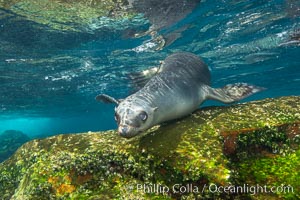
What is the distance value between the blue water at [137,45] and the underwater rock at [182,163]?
7758 millimetres

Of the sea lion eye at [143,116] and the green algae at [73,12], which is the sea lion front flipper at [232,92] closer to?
the sea lion eye at [143,116]

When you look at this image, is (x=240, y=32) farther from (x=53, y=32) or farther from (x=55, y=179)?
(x=55, y=179)

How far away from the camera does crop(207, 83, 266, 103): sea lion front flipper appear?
19.9ft

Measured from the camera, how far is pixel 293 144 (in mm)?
3900

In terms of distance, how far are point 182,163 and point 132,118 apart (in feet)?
3.31

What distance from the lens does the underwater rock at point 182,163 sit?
11.5ft

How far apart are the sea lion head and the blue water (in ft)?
25.0

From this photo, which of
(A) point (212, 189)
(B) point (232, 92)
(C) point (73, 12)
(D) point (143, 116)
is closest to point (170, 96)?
(D) point (143, 116)

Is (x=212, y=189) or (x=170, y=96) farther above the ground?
(x=170, y=96)

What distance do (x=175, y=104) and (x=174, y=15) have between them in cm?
734

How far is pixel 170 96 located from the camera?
5.21 m

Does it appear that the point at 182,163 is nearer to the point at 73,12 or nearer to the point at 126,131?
the point at 126,131

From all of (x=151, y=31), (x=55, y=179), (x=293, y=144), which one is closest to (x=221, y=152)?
(x=293, y=144)

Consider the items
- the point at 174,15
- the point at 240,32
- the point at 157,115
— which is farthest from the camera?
the point at 240,32
